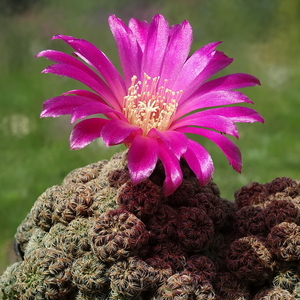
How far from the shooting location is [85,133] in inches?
36.0

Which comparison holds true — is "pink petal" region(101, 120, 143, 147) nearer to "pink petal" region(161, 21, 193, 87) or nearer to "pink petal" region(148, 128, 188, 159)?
"pink petal" region(148, 128, 188, 159)

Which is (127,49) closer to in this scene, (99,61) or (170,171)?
(99,61)

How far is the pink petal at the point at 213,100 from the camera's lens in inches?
39.0

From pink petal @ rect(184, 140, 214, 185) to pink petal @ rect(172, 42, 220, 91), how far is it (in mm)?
191

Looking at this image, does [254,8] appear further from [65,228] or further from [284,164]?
[65,228]

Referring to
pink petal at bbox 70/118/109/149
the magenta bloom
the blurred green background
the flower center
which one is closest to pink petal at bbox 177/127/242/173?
the magenta bloom

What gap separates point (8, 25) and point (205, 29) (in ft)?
4.10

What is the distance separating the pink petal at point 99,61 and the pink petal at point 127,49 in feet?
0.12

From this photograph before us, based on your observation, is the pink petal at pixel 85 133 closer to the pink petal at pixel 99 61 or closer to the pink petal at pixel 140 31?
the pink petal at pixel 99 61

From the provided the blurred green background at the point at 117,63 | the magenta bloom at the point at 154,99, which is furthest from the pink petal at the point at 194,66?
the blurred green background at the point at 117,63

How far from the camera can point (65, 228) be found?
1022 millimetres

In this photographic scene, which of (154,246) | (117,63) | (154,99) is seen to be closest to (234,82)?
(154,99)

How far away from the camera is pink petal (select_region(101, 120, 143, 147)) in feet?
2.86

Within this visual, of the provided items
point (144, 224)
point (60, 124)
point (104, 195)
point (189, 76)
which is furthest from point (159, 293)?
point (60, 124)
